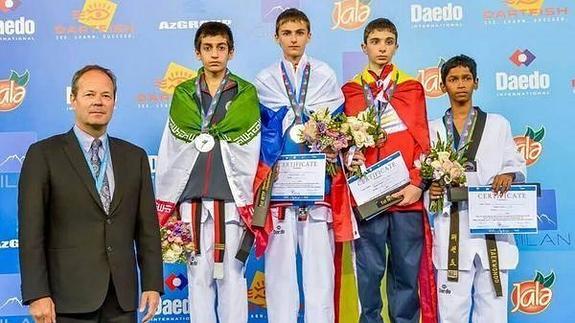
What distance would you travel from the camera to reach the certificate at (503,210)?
4125 mm

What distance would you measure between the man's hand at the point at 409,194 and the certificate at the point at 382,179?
0.04 meters

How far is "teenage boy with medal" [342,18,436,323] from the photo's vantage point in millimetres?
4176

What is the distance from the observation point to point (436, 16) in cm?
517

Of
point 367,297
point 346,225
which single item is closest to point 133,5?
point 346,225

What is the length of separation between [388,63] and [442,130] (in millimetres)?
512

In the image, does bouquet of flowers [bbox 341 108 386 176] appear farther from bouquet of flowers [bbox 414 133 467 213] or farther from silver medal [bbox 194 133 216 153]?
silver medal [bbox 194 133 216 153]

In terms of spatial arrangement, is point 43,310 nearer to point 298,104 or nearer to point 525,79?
point 298,104

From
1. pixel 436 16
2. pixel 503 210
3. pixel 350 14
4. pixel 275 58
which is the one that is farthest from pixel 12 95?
pixel 503 210

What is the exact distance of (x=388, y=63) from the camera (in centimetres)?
434

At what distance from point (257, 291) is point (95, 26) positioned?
2.24m

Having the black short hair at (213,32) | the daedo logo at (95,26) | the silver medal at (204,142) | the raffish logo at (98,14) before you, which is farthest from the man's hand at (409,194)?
the raffish logo at (98,14)

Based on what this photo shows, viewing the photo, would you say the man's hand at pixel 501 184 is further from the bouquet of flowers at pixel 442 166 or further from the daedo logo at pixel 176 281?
the daedo logo at pixel 176 281

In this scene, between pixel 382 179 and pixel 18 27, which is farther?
pixel 18 27

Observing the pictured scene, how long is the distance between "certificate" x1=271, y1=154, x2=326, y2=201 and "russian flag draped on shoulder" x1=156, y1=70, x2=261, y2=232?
6.4 inches
